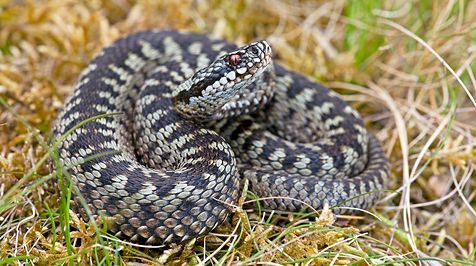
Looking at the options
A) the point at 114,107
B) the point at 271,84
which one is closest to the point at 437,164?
the point at 271,84

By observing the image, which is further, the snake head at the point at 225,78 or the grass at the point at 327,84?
the snake head at the point at 225,78

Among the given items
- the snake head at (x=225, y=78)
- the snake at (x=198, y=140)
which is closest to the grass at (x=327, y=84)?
the snake at (x=198, y=140)

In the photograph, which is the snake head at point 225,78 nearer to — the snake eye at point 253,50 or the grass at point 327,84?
the snake eye at point 253,50

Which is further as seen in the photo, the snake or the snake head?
the snake head

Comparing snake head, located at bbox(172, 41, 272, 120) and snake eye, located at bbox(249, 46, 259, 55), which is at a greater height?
snake eye, located at bbox(249, 46, 259, 55)

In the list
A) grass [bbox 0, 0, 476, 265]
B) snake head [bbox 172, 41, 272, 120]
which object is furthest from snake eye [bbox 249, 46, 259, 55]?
grass [bbox 0, 0, 476, 265]

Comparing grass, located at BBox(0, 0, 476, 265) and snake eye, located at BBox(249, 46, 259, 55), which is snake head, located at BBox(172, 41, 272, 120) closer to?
snake eye, located at BBox(249, 46, 259, 55)

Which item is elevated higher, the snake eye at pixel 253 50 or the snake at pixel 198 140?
the snake eye at pixel 253 50
